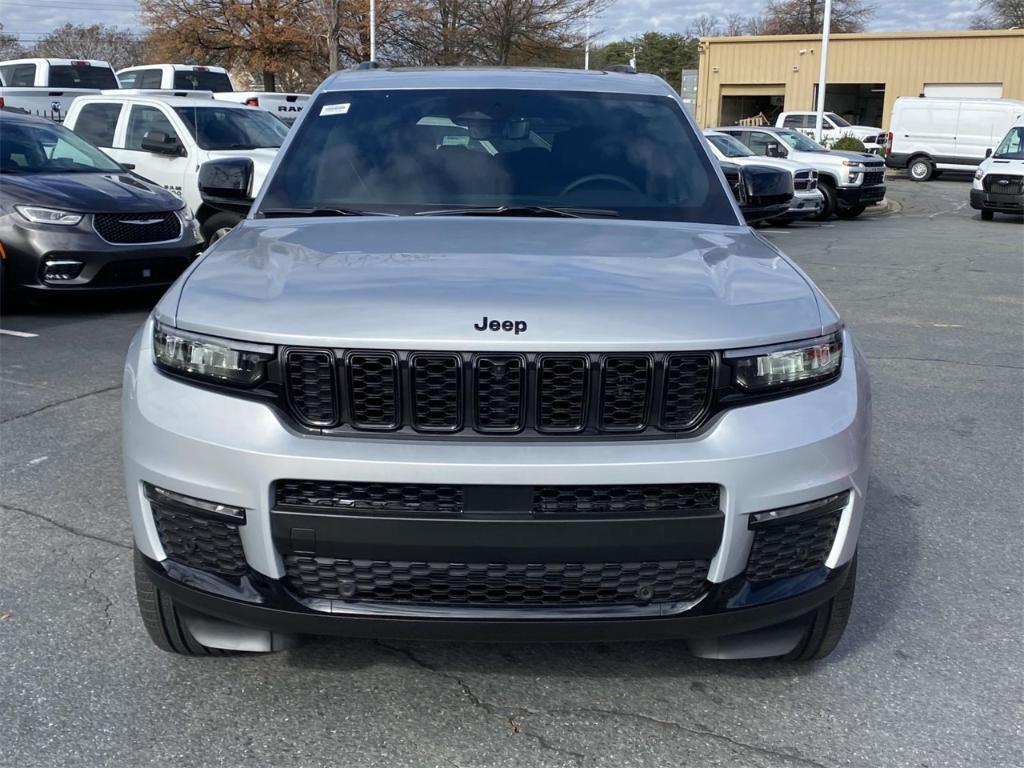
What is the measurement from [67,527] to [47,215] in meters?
5.23

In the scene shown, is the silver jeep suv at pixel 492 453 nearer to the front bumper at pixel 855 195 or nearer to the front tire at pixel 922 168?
the front bumper at pixel 855 195

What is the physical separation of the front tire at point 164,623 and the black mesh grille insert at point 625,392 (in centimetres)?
137

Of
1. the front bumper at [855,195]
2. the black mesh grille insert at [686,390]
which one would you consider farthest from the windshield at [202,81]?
the black mesh grille insert at [686,390]

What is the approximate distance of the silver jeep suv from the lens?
2.54 metres

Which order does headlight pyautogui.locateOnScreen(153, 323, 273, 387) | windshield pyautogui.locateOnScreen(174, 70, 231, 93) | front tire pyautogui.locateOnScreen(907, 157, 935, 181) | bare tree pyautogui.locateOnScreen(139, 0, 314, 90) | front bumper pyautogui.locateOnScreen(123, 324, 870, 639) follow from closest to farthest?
1. front bumper pyautogui.locateOnScreen(123, 324, 870, 639)
2. headlight pyautogui.locateOnScreen(153, 323, 273, 387)
3. windshield pyautogui.locateOnScreen(174, 70, 231, 93)
4. front tire pyautogui.locateOnScreen(907, 157, 935, 181)
5. bare tree pyautogui.locateOnScreen(139, 0, 314, 90)

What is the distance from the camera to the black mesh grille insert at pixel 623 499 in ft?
8.39

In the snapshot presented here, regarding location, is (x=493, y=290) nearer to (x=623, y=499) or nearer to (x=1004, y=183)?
(x=623, y=499)

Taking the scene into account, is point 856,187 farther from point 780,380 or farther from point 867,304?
point 780,380

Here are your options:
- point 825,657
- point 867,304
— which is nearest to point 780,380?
point 825,657

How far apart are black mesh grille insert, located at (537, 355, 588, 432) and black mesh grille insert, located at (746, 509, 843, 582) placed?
538 mm

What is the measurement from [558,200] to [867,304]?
7613mm

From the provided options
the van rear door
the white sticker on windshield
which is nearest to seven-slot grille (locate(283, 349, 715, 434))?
the white sticker on windshield

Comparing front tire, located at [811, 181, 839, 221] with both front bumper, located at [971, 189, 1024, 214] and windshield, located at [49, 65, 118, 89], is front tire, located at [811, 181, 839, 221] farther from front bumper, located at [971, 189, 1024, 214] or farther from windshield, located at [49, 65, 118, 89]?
windshield, located at [49, 65, 118, 89]

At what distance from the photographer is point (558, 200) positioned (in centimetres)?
390
